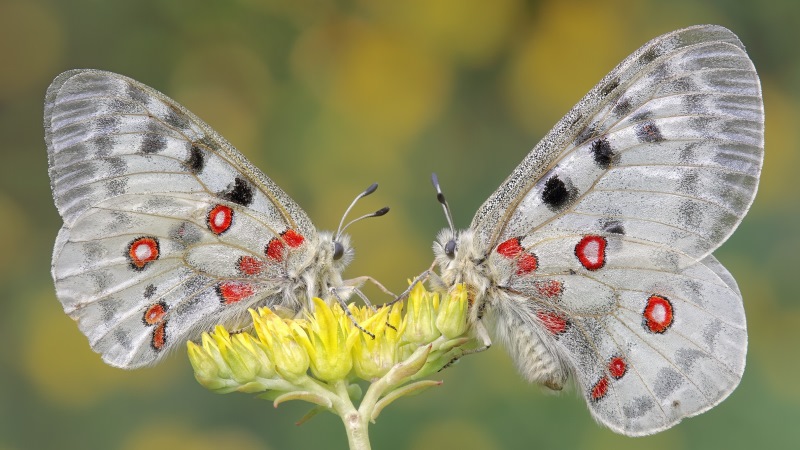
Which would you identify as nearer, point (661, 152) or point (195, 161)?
point (661, 152)

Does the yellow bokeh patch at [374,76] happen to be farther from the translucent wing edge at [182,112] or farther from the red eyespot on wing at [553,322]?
the red eyespot on wing at [553,322]

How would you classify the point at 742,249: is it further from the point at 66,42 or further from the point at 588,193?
the point at 66,42

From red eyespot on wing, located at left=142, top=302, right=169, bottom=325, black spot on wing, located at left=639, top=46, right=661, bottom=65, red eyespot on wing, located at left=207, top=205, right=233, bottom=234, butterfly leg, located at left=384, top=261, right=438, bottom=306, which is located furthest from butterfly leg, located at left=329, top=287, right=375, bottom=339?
black spot on wing, located at left=639, top=46, right=661, bottom=65

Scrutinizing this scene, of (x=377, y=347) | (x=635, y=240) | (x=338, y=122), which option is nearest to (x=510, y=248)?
(x=635, y=240)

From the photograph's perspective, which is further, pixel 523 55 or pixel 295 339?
pixel 523 55

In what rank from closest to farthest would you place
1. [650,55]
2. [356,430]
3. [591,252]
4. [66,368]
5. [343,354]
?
[356,430]
[343,354]
[650,55]
[591,252]
[66,368]

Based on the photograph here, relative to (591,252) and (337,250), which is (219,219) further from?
(591,252)

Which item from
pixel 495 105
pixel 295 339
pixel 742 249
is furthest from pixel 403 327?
pixel 495 105
